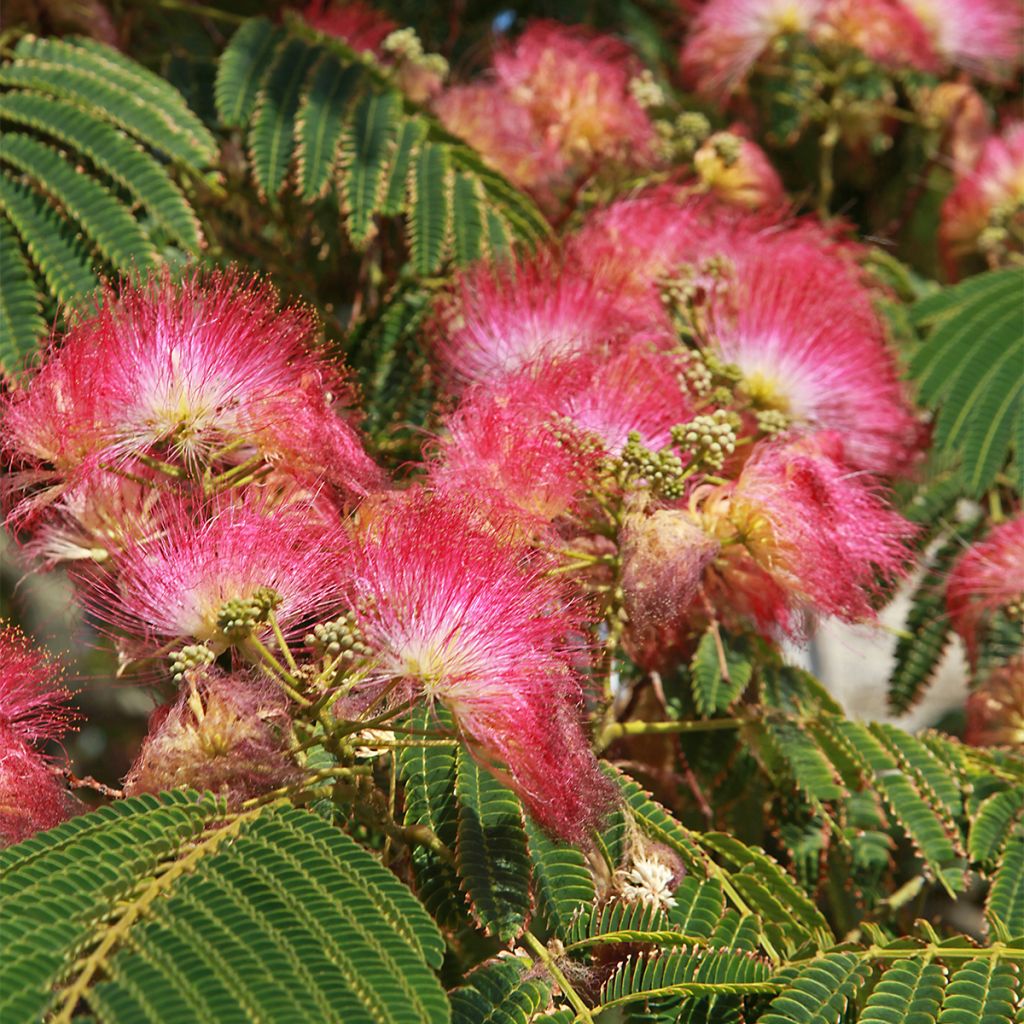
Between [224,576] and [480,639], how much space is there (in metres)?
0.37

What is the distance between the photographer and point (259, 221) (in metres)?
3.42

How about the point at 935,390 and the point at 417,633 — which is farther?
the point at 935,390

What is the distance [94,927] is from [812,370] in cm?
166

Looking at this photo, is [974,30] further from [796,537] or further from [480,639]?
[480,639]

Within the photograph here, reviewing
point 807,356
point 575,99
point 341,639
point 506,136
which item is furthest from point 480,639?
point 575,99

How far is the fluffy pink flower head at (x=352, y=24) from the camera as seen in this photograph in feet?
11.5

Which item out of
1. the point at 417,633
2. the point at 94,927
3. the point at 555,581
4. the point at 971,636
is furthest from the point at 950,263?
the point at 94,927

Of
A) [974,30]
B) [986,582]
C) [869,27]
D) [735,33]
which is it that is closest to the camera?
[986,582]

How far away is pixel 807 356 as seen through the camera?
2.71m

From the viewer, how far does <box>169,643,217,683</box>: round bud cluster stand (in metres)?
1.97

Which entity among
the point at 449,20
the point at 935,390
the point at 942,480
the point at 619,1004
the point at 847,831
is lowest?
the point at 847,831

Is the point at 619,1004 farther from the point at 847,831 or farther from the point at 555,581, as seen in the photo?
the point at 847,831

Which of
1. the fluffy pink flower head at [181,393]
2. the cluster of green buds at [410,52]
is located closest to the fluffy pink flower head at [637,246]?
the cluster of green buds at [410,52]

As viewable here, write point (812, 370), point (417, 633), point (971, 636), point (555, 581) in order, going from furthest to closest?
point (971, 636) → point (812, 370) → point (555, 581) → point (417, 633)
